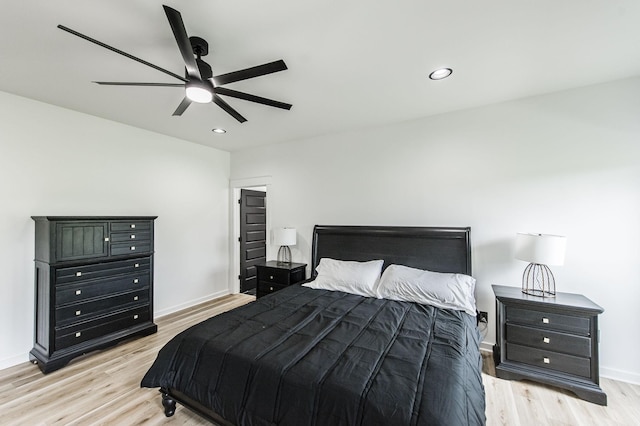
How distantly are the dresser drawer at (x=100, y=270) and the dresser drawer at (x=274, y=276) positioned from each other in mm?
1471

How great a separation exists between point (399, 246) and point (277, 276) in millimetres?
1732

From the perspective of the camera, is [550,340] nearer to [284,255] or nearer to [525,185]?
[525,185]

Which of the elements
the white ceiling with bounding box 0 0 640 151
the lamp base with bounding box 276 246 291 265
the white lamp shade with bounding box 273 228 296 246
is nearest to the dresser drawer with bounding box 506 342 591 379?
the white ceiling with bounding box 0 0 640 151

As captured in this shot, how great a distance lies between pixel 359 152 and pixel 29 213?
386cm

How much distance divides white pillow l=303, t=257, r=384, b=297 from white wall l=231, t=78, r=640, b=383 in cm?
69

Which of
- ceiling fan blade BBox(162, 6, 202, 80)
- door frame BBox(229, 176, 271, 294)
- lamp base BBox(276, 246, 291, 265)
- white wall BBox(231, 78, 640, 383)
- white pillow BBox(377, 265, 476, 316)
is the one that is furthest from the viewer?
door frame BBox(229, 176, 271, 294)

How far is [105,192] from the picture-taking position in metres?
3.43

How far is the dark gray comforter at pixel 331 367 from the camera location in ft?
4.27

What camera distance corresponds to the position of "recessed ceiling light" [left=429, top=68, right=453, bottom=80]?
226 cm

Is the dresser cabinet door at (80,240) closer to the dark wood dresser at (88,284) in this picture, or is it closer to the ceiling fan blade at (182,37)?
the dark wood dresser at (88,284)

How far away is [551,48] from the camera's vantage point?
198cm

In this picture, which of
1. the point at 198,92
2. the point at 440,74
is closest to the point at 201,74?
the point at 198,92

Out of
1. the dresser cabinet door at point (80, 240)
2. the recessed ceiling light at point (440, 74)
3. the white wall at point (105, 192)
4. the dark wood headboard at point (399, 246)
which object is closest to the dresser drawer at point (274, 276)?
the dark wood headboard at point (399, 246)

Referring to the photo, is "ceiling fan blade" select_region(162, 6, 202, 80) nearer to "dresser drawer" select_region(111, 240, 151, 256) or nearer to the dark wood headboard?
"dresser drawer" select_region(111, 240, 151, 256)
